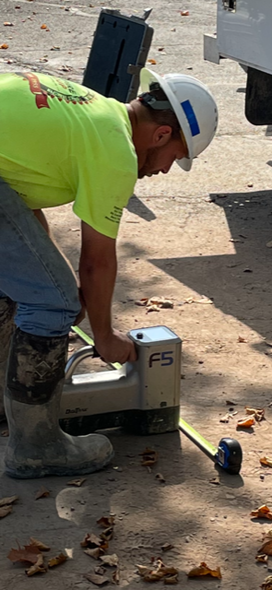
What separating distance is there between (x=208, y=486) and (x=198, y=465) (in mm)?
152

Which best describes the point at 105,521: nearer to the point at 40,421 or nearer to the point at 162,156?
the point at 40,421

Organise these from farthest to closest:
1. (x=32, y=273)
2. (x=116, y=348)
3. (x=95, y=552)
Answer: (x=116, y=348) → (x=32, y=273) → (x=95, y=552)

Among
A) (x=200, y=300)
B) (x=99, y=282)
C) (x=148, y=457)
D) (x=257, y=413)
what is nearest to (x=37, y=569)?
(x=148, y=457)

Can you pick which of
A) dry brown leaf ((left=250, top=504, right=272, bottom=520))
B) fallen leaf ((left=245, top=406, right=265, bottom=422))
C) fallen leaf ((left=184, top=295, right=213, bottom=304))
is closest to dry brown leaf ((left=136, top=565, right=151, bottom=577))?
dry brown leaf ((left=250, top=504, right=272, bottom=520))

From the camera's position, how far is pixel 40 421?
3525 millimetres

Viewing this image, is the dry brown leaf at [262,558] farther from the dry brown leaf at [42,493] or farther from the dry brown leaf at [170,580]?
the dry brown leaf at [42,493]

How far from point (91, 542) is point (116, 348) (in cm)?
75

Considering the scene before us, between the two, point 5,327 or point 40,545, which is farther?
point 5,327

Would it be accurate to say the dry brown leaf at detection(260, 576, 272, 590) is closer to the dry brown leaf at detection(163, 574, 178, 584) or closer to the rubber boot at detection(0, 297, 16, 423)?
the dry brown leaf at detection(163, 574, 178, 584)

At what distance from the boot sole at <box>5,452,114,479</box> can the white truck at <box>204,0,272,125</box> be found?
3347mm

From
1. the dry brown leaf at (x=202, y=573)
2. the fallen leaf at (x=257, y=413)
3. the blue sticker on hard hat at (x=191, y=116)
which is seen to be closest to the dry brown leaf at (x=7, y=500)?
the dry brown leaf at (x=202, y=573)

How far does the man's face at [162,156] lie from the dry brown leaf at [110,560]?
137cm

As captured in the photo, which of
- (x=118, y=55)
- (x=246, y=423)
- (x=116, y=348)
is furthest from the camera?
(x=118, y=55)

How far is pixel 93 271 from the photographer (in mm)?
3279
